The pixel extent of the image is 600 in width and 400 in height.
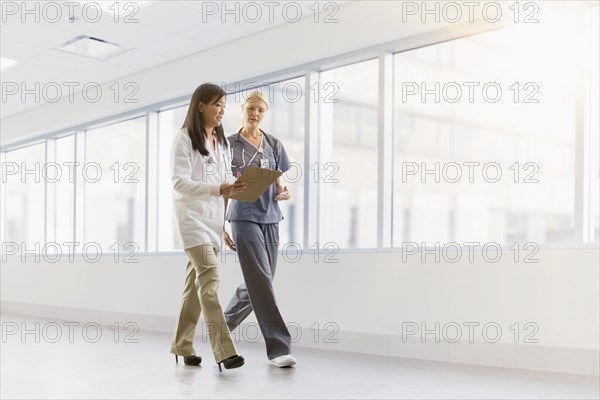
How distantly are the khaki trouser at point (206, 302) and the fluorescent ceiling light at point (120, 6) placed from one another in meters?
2.09

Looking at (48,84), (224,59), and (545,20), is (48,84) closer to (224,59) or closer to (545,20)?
(224,59)

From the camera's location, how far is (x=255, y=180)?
10.7 feet

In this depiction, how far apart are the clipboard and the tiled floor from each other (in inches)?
34.1

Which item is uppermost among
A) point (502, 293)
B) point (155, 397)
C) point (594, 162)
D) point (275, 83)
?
point (275, 83)

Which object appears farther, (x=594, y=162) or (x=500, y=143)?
(x=500, y=143)

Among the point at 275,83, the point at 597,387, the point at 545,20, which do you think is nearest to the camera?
the point at 597,387

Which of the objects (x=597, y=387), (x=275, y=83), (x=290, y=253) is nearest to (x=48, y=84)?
(x=275, y=83)

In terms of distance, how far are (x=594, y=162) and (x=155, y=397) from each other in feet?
8.04

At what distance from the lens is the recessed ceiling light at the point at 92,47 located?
18.3 ft

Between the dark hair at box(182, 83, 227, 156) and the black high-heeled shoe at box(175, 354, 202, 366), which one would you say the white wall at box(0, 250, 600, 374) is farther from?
the dark hair at box(182, 83, 227, 156)

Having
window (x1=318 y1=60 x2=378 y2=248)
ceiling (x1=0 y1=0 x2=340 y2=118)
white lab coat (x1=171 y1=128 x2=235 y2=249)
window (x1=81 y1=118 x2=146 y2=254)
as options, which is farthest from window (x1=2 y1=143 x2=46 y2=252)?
white lab coat (x1=171 y1=128 x2=235 y2=249)

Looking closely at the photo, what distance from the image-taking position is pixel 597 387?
3.08m

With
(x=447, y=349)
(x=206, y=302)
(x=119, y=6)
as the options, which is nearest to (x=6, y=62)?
(x=119, y=6)

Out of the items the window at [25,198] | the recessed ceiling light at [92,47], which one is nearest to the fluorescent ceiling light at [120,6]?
the recessed ceiling light at [92,47]
